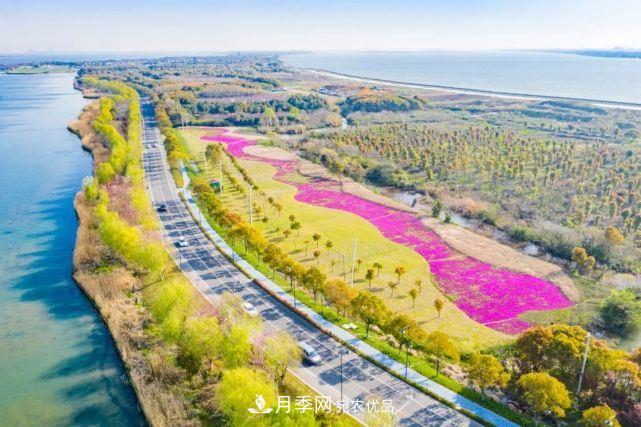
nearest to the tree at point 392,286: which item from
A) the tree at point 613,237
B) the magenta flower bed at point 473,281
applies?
the magenta flower bed at point 473,281

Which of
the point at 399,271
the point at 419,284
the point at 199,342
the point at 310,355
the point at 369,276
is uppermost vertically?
the point at 199,342

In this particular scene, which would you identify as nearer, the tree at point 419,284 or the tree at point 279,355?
the tree at point 279,355

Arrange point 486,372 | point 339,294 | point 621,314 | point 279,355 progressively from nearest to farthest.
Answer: point 486,372 → point 279,355 → point 339,294 → point 621,314

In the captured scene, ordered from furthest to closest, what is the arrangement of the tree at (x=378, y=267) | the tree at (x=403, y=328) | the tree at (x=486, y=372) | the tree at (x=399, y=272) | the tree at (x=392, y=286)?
the tree at (x=378, y=267) → the tree at (x=399, y=272) → the tree at (x=392, y=286) → the tree at (x=403, y=328) → the tree at (x=486, y=372)

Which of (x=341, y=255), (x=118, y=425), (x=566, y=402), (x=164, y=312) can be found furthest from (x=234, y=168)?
(x=566, y=402)

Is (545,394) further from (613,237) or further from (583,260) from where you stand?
(613,237)

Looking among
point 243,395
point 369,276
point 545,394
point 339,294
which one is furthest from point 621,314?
point 243,395

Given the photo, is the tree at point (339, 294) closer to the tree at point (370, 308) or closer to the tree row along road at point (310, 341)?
the tree at point (370, 308)

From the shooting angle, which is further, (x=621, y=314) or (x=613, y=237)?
(x=613, y=237)
